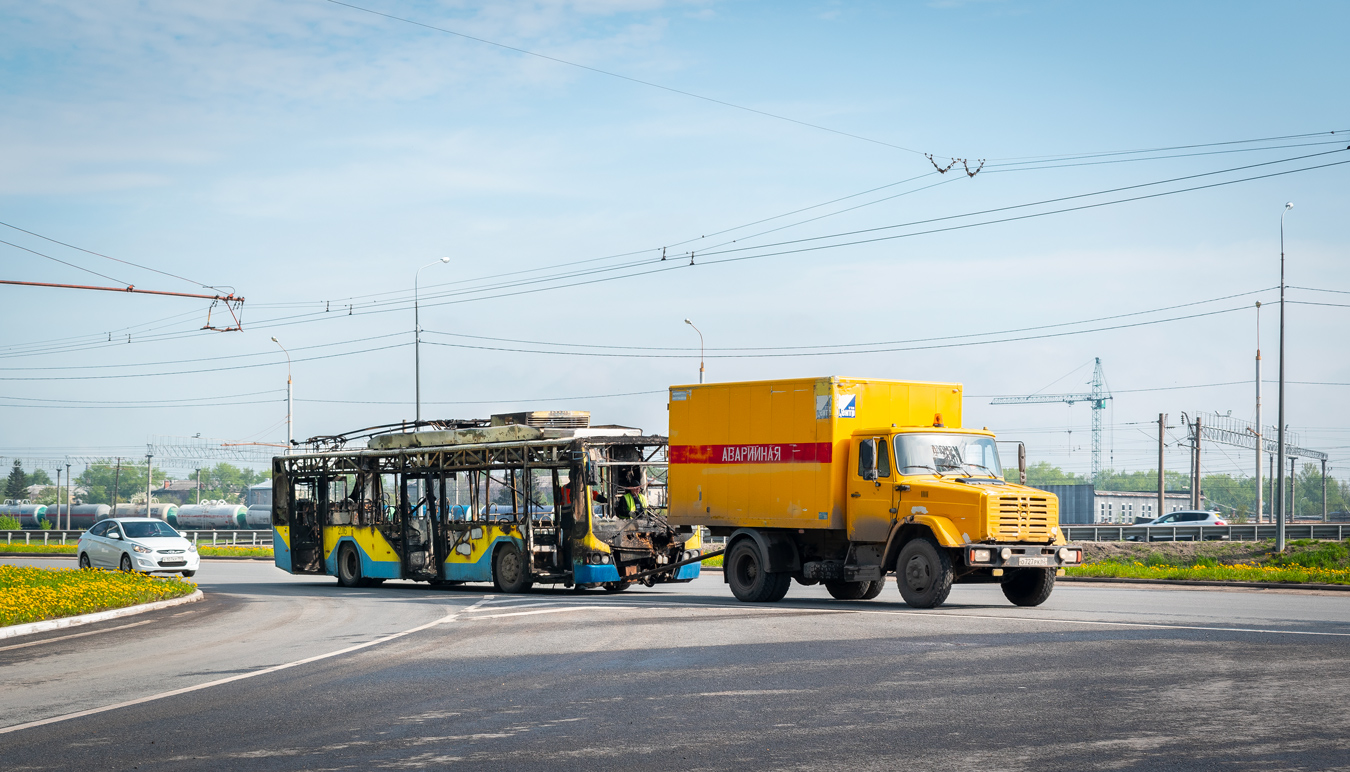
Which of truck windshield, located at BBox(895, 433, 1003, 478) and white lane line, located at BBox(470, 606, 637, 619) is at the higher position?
truck windshield, located at BBox(895, 433, 1003, 478)

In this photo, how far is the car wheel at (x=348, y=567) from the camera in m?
28.5

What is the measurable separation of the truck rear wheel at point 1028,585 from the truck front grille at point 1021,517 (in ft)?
2.41

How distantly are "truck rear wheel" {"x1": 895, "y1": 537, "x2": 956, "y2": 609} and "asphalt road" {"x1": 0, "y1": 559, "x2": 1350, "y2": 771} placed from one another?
0.45 meters

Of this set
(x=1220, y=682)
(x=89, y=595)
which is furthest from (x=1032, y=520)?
(x=89, y=595)

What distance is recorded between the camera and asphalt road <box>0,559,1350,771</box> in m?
7.73

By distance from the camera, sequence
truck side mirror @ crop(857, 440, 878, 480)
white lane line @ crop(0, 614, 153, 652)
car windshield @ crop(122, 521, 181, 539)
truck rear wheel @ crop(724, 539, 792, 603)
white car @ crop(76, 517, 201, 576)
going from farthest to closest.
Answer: car windshield @ crop(122, 521, 181, 539), white car @ crop(76, 517, 201, 576), truck rear wheel @ crop(724, 539, 792, 603), truck side mirror @ crop(857, 440, 878, 480), white lane line @ crop(0, 614, 153, 652)

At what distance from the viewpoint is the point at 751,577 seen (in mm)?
20797

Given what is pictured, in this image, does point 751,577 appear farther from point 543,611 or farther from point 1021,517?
point 1021,517

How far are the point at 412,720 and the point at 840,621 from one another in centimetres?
841

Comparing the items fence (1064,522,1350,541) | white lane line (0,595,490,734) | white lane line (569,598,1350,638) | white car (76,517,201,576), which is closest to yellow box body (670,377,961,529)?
white lane line (569,598,1350,638)

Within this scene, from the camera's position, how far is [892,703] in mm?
9469

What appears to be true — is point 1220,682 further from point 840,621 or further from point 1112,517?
point 1112,517

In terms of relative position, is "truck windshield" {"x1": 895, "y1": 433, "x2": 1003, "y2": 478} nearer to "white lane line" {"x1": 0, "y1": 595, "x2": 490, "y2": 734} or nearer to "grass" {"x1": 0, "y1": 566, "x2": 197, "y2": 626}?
"white lane line" {"x1": 0, "y1": 595, "x2": 490, "y2": 734}

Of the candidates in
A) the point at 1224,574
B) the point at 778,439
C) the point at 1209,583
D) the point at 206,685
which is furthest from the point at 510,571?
the point at 1224,574
